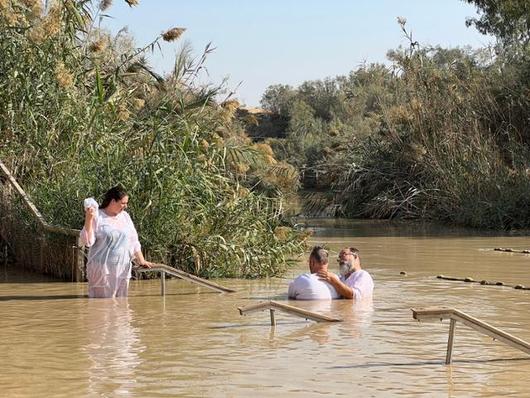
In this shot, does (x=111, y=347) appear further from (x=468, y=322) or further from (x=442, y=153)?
(x=442, y=153)

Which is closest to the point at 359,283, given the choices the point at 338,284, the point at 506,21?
the point at 338,284

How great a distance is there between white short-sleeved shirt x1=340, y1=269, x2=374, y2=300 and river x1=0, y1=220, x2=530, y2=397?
19 centimetres

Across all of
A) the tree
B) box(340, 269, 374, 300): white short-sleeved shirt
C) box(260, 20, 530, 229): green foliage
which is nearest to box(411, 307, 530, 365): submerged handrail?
box(340, 269, 374, 300): white short-sleeved shirt

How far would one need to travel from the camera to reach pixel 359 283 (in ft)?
41.5

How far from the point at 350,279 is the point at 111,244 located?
272 cm

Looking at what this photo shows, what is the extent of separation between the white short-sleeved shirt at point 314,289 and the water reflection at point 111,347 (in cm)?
189

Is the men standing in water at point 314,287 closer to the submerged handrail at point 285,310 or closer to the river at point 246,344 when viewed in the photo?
the river at point 246,344

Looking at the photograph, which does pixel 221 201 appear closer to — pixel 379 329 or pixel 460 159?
pixel 379 329

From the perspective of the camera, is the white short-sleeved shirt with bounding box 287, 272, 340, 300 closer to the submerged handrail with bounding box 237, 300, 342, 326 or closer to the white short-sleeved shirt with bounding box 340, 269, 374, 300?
the white short-sleeved shirt with bounding box 340, 269, 374, 300

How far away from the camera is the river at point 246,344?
25.8ft

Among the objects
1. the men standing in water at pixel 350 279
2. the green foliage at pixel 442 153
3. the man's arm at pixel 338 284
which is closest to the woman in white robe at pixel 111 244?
the man's arm at pixel 338 284

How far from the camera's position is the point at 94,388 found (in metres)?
7.75

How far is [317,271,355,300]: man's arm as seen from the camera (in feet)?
40.5

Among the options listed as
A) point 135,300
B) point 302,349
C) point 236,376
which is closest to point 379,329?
point 302,349
